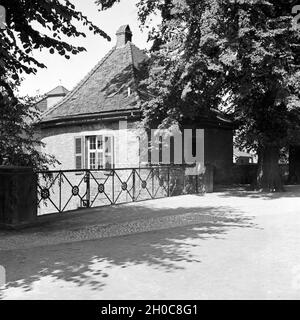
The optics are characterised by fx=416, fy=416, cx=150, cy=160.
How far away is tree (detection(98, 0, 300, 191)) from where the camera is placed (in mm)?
14164

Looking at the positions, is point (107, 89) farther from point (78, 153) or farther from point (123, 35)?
point (123, 35)

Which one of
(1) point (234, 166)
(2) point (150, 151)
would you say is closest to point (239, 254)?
(2) point (150, 151)

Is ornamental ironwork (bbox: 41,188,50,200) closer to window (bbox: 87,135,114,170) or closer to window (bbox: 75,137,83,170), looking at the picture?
window (bbox: 87,135,114,170)

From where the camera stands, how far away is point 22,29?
8.91 m

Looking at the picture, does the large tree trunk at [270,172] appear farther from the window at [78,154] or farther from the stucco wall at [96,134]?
the window at [78,154]

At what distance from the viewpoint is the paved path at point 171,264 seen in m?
4.89

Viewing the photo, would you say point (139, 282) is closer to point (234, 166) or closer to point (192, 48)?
point (192, 48)

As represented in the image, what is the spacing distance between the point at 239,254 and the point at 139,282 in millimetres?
2229

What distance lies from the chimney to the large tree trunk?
10580 millimetres

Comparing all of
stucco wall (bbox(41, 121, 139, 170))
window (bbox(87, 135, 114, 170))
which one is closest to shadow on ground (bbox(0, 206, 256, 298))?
stucco wall (bbox(41, 121, 139, 170))

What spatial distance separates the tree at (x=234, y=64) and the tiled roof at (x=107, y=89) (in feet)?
8.94

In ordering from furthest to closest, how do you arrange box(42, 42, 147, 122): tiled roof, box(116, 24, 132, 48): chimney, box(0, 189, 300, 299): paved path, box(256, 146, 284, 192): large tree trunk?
box(116, 24, 132, 48): chimney
box(42, 42, 147, 122): tiled roof
box(256, 146, 284, 192): large tree trunk
box(0, 189, 300, 299): paved path

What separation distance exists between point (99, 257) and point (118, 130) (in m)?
12.8

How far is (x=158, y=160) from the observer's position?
18812mm
